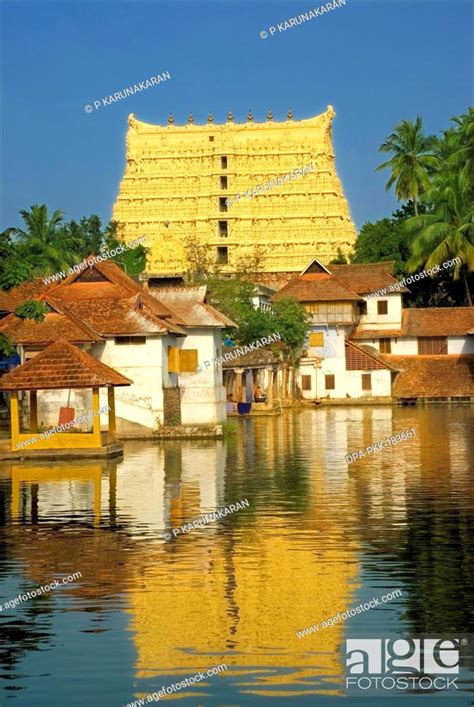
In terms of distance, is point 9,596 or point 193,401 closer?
point 9,596

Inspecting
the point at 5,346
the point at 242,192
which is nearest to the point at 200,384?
the point at 5,346

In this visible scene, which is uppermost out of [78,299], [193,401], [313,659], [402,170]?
[402,170]

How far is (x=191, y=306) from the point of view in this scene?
43.9 m

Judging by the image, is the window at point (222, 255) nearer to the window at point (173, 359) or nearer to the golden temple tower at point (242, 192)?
the golden temple tower at point (242, 192)

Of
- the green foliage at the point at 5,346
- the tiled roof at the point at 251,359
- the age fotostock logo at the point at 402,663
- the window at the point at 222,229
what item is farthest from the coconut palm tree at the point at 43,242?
the age fotostock logo at the point at 402,663

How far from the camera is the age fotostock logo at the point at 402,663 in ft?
38.2

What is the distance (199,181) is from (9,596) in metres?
91.5

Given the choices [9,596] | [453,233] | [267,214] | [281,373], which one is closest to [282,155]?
[267,214]

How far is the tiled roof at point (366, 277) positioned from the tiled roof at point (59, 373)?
1516 inches

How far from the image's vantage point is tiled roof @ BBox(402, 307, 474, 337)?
2744 inches

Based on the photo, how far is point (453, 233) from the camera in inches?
2736

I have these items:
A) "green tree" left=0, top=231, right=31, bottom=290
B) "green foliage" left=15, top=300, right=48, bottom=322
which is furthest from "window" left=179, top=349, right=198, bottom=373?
"green foliage" left=15, top=300, right=48, bottom=322

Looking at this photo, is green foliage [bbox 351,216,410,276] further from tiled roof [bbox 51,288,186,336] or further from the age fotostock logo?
the age fotostock logo

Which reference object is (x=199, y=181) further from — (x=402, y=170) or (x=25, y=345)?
(x=25, y=345)
